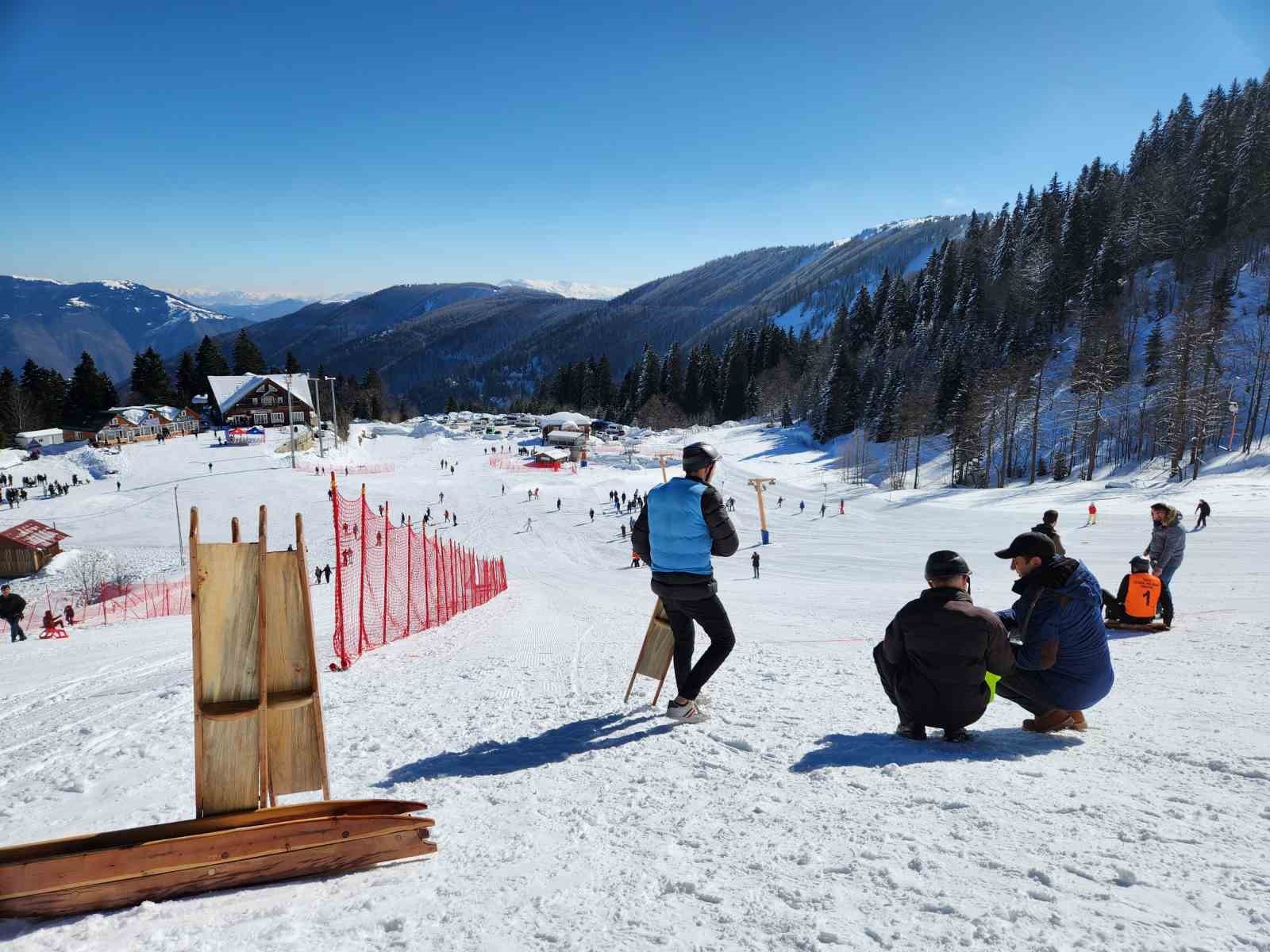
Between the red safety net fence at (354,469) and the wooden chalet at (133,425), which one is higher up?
the wooden chalet at (133,425)

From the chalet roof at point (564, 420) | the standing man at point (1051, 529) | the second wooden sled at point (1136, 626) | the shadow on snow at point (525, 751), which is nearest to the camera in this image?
the shadow on snow at point (525, 751)

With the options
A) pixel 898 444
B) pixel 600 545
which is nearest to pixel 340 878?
pixel 600 545

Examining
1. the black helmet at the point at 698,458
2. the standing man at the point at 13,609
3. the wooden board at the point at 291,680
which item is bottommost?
the standing man at the point at 13,609

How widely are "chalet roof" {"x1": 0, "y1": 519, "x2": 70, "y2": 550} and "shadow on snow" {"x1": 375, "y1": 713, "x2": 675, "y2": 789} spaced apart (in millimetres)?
42712

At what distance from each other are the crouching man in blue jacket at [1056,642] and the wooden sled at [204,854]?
3.95m

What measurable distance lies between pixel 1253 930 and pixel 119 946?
395 cm

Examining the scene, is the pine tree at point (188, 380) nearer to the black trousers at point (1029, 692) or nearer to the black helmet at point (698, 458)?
the black helmet at point (698, 458)

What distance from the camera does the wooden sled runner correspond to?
255 centimetres

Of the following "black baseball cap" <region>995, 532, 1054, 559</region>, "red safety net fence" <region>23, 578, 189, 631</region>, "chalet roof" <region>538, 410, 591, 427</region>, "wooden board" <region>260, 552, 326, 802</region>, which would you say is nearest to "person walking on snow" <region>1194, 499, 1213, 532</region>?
"black baseball cap" <region>995, 532, 1054, 559</region>

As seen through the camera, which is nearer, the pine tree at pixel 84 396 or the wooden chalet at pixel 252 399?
the pine tree at pixel 84 396

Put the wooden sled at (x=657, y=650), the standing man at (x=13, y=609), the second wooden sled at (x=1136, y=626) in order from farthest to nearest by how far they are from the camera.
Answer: the standing man at (x=13, y=609) → the second wooden sled at (x=1136, y=626) → the wooden sled at (x=657, y=650)

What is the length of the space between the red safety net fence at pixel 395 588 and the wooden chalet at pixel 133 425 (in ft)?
164

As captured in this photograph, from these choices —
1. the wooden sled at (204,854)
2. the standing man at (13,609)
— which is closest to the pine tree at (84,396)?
the standing man at (13,609)

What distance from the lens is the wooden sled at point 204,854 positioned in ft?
7.98
